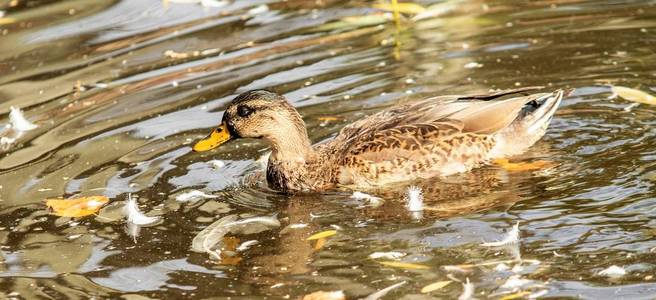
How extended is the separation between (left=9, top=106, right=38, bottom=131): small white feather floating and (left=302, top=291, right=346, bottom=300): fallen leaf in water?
4.68m

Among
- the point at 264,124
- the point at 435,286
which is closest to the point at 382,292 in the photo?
the point at 435,286

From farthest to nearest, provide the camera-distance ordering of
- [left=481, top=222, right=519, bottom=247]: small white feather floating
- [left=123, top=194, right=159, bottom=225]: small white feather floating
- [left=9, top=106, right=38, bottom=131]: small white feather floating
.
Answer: [left=9, top=106, right=38, bottom=131]: small white feather floating, [left=123, top=194, right=159, bottom=225]: small white feather floating, [left=481, top=222, right=519, bottom=247]: small white feather floating

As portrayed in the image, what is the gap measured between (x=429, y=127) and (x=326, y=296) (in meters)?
2.70

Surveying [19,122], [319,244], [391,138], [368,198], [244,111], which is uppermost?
[244,111]

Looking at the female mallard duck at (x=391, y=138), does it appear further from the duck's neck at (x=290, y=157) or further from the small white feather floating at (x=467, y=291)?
the small white feather floating at (x=467, y=291)

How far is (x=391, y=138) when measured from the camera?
9281 mm

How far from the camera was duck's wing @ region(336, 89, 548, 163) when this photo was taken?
9250mm

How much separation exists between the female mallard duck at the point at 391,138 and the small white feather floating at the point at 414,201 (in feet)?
1.84

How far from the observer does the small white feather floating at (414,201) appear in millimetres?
8406

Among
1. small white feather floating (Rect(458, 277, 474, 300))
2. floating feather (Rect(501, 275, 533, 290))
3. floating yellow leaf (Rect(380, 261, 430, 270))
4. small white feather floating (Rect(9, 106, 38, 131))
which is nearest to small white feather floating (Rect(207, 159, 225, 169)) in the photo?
small white feather floating (Rect(9, 106, 38, 131))

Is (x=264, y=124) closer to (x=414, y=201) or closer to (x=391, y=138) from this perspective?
(x=391, y=138)

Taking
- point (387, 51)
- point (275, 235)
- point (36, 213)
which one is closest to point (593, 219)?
point (275, 235)

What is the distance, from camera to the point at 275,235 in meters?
8.17

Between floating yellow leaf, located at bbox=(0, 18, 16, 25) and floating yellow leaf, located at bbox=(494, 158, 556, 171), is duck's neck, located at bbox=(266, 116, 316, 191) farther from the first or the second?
floating yellow leaf, located at bbox=(0, 18, 16, 25)
